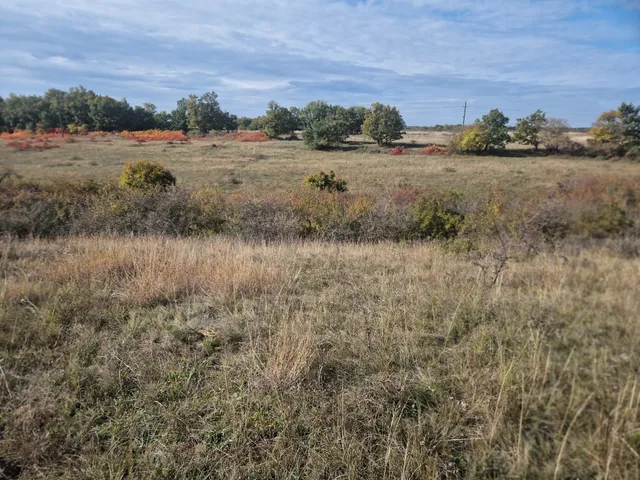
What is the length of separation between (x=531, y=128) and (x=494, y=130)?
4.41ft

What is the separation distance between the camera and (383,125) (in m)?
53.1

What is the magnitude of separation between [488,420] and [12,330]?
4.16 m

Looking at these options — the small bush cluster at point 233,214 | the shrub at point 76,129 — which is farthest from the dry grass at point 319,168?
the shrub at point 76,129

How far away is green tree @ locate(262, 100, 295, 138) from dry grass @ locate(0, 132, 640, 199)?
16.6 meters

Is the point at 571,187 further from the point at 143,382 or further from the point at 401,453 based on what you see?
the point at 143,382

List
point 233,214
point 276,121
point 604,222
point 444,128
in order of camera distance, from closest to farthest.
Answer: point 604,222 → point 444,128 → point 233,214 → point 276,121

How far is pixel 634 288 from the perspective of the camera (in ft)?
3.76

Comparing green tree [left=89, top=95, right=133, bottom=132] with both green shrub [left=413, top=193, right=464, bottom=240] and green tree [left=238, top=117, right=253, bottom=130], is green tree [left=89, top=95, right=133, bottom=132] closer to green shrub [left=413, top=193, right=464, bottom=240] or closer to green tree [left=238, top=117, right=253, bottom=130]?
green tree [left=238, top=117, right=253, bottom=130]

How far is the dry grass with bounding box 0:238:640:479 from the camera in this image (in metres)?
1.35

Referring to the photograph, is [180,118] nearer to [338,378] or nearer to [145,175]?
[145,175]

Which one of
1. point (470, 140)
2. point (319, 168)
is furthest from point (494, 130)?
point (319, 168)

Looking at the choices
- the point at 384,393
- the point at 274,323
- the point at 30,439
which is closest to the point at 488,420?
the point at 384,393

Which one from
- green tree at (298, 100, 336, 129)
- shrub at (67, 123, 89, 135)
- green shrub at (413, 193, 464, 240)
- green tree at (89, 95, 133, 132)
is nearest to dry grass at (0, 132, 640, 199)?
green shrub at (413, 193, 464, 240)

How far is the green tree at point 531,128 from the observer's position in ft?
8.63
